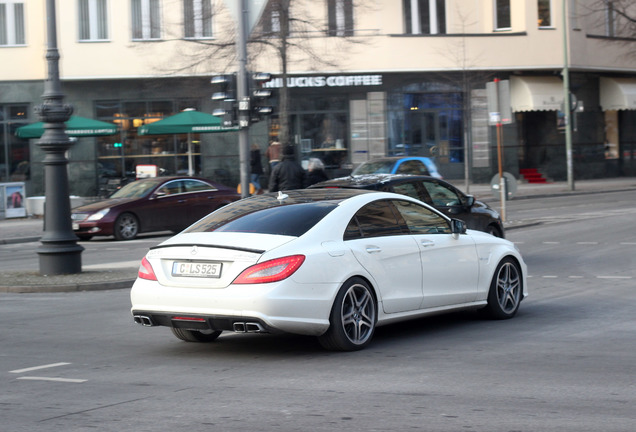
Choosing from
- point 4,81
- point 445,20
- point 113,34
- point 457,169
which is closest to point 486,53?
point 445,20

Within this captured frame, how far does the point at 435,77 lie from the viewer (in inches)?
1576

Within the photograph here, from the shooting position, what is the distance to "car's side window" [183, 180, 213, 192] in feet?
78.5

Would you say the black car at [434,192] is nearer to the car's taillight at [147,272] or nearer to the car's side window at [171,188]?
the car's taillight at [147,272]

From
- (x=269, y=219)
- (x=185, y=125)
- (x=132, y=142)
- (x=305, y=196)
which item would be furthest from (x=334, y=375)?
(x=132, y=142)

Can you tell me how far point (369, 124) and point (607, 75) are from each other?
12.8 metres

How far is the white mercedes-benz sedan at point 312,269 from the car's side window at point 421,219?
1 centimetres

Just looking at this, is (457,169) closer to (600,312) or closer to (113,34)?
(113,34)

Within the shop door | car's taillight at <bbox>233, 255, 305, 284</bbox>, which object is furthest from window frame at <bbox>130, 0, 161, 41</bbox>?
car's taillight at <bbox>233, 255, 305, 284</bbox>

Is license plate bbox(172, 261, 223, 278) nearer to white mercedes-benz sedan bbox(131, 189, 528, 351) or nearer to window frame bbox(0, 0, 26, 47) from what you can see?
white mercedes-benz sedan bbox(131, 189, 528, 351)

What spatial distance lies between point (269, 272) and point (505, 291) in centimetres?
335

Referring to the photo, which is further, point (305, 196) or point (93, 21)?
point (93, 21)

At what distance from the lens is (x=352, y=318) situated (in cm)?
830

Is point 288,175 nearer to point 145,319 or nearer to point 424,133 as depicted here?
point 145,319

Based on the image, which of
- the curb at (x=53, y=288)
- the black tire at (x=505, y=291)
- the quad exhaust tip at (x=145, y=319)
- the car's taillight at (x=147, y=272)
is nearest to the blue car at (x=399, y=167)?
the curb at (x=53, y=288)
